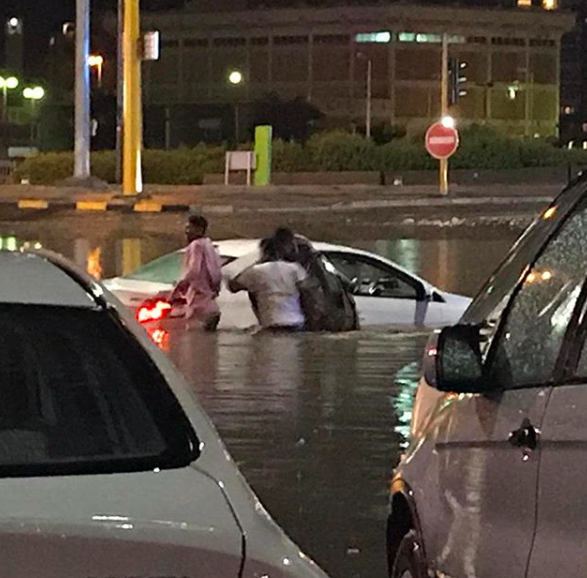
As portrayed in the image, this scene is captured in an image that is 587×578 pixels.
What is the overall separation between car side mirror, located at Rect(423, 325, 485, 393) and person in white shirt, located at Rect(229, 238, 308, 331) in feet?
31.6

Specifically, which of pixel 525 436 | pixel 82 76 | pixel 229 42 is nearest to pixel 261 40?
pixel 229 42

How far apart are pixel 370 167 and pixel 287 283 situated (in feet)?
125

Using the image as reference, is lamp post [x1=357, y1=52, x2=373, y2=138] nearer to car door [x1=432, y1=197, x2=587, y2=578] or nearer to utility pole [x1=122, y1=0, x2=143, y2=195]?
utility pole [x1=122, y1=0, x2=143, y2=195]

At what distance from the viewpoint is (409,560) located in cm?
534

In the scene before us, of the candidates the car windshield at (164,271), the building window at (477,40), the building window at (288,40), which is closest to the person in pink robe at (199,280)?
the car windshield at (164,271)

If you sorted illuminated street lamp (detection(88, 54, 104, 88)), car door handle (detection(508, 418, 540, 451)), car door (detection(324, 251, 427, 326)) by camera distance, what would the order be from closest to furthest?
car door handle (detection(508, 418, 540, 451)) → car door (detection(324, 251, 427, 326)) → illuminated street lamp (detection(88, 54, 104, 88))

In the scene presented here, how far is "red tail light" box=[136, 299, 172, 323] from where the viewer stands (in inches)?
609

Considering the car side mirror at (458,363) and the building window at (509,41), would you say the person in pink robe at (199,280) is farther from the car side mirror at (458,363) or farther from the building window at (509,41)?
the building window at (509,41)

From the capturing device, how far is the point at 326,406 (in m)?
11.3

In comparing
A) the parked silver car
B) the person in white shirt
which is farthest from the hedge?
the parked silver car

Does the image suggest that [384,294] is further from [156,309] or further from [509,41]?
[509,41]

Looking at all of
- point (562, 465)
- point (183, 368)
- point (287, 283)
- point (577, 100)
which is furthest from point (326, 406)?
point (577, 100)

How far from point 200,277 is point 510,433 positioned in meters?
10.6

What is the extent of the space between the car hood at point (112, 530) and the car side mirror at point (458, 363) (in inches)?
61.4
